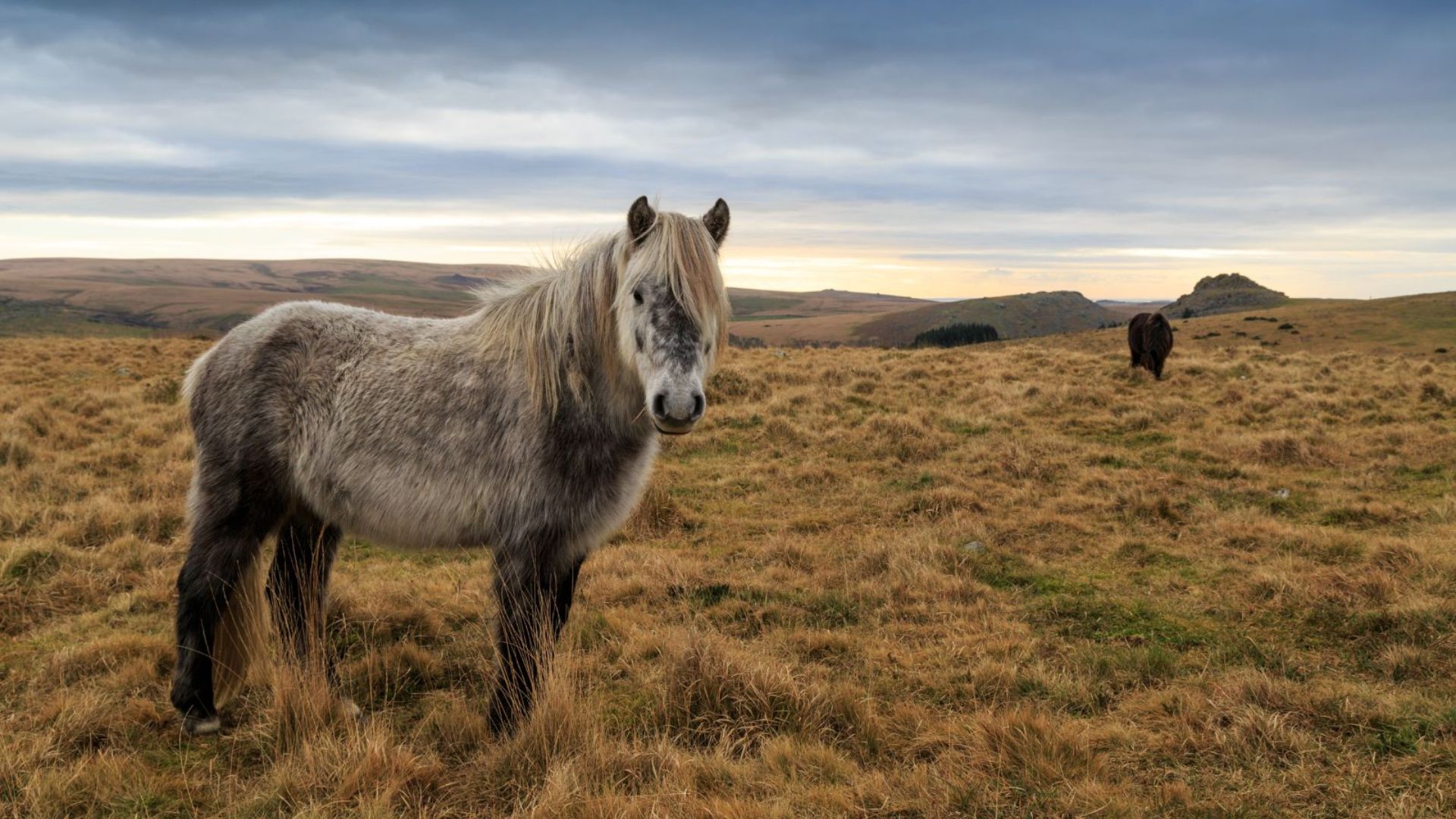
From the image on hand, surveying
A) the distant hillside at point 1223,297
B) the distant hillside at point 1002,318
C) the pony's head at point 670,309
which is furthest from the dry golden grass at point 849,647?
the distant hillside at point 1002,318

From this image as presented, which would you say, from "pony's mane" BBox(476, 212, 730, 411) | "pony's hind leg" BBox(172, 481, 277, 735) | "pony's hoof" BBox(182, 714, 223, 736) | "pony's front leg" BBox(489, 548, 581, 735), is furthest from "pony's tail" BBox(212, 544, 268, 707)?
"pony's mane" BBox(476, 212, 730, 411)

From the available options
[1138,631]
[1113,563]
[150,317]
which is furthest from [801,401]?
[150,317]

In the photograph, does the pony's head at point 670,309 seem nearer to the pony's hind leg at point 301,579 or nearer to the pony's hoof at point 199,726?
the pony's hind leg at point 301,579

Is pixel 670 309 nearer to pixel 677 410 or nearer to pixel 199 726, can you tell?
pixel 677 410

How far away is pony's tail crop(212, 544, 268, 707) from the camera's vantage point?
4055mm

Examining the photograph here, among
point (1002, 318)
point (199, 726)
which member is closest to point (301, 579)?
point (199, 726)

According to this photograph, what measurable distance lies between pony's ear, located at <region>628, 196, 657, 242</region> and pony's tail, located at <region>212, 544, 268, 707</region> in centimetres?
268

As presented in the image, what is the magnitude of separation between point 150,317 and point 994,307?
149394mm

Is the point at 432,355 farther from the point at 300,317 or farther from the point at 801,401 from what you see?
the point at 801,401

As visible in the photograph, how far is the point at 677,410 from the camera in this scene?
3109 mm

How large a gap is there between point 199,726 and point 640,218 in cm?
351

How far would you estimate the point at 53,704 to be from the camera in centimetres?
399

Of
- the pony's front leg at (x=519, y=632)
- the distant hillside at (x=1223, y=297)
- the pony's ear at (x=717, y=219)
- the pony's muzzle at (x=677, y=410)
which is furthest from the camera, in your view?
the distant hillside at (x=1223, y=297)

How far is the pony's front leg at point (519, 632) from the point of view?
3.71m
